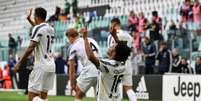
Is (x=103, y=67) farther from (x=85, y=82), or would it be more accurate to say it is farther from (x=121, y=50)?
(x=85, y=82)

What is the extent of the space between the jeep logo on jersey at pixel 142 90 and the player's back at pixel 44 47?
9.73 m

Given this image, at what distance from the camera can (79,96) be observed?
1370cm

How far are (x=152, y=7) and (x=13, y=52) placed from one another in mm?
9633

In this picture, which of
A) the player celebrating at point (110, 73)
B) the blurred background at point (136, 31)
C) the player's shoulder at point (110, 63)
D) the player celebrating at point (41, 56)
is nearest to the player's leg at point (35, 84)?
the player celebrating at point (41, 56)

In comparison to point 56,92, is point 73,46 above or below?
above

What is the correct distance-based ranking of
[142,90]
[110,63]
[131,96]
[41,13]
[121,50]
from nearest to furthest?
[121,50] < [110,63] < [41,13] < [131,96] < [142,90]

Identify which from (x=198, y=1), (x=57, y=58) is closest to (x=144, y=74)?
(x=198, y=1)

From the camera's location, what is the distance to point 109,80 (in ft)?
29.8

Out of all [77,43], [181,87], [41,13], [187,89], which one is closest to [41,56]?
[41,13]

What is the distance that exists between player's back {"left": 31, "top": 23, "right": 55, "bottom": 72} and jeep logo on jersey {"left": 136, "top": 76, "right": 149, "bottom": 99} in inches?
383

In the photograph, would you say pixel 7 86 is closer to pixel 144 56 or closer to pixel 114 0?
pixel 114 0

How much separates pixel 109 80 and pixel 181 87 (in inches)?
429

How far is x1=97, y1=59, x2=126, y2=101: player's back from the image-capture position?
29.6ft

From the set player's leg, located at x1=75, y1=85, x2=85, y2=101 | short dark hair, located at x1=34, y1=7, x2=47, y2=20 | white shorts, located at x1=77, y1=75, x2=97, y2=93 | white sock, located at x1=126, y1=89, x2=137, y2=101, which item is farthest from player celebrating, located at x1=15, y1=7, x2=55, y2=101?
white sock, located at x1=126, y1=89, x2=137, y2=101
